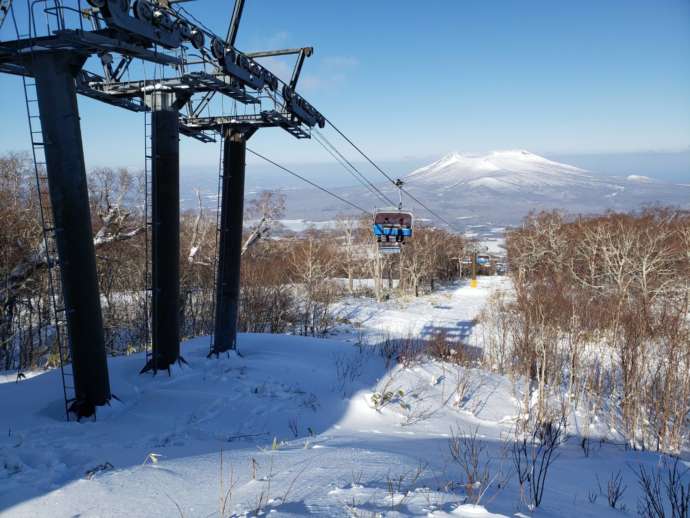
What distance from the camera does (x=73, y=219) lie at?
5.91 m

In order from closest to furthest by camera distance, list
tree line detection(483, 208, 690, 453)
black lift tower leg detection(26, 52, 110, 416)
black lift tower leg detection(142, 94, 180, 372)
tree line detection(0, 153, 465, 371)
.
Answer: black lift tower leg detection(26, 52, 110, 416) < black lift tower leg detection(142, 94, 180, 372) < tree line detection(483, 208, 690, 453) < tree line detection(0, 153, 465, 371)

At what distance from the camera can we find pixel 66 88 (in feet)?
18.7

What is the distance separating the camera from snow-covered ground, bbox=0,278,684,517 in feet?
11.6

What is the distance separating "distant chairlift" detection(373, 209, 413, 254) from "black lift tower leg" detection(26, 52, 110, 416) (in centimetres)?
1279

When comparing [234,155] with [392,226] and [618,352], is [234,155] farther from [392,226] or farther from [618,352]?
[618,352]

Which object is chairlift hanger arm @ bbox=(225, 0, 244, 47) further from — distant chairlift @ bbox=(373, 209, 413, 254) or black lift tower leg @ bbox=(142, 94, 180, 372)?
distant chairlift @ bbox=(373, 209, 413, 254)

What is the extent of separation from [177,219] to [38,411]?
3.86 meters

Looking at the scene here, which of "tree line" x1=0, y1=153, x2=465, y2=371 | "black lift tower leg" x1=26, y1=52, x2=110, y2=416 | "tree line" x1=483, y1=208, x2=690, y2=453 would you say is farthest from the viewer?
"tree line" x1=0, y1=153, x2=465, y2=371

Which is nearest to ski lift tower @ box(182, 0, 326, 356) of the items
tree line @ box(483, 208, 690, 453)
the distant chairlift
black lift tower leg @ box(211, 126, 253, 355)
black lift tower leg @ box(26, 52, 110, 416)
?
black lift tower leg @ box(211, 126, 253, 355)

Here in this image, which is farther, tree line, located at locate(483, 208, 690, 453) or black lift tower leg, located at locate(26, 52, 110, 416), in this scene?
tree line, located at locate(483, 208, 690, 453)

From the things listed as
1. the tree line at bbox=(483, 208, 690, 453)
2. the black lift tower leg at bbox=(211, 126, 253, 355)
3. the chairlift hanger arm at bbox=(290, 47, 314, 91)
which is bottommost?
the tree line at bbox=(483, 208, 690, 453)

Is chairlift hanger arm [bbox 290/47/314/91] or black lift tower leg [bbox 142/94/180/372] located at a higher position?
chairlift hanger arm [bbox 290/47/314/91]

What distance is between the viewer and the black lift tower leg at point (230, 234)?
30.9 ft

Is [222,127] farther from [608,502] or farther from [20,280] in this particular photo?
[20,280]
